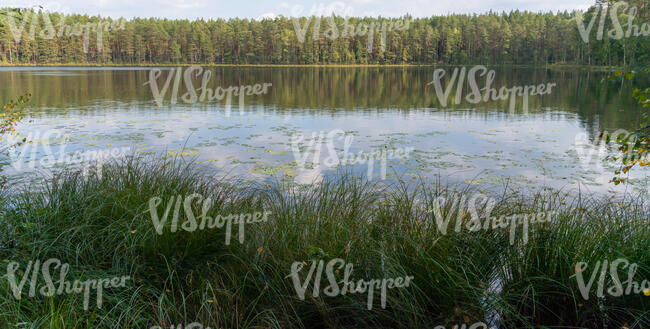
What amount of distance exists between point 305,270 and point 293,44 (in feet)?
360

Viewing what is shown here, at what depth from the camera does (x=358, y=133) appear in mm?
14727

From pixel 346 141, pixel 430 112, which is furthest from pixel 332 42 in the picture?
pixel 346 141

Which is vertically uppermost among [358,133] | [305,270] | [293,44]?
[293,44]

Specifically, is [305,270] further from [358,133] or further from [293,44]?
Result: [293,44]

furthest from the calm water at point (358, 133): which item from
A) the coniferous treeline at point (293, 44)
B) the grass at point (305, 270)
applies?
the coniferous treeline at point (293, 44)

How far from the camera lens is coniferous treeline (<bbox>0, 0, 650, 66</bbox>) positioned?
100 m

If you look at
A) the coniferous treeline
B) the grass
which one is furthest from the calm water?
the coniferous treeline

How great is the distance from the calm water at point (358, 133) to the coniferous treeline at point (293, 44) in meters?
77.4

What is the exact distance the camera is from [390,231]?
423 centimetres

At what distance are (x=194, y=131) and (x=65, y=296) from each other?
11.5 metres

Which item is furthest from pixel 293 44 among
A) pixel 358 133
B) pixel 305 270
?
pixel 305 270

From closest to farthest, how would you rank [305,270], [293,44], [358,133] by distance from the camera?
[305,270] → [358,133] → [293,44]

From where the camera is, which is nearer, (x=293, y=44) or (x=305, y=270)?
(x=305, y=270)

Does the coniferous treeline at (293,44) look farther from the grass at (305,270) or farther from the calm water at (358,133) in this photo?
the grass at (305,270)
